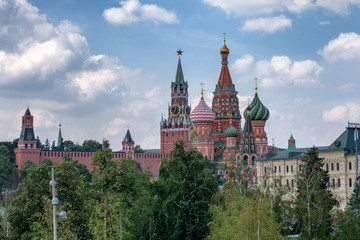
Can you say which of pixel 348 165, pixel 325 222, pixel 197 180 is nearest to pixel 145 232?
pixel 197 180

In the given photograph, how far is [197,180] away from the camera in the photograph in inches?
1658

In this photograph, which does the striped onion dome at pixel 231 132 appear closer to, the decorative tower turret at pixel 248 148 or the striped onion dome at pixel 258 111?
the striped onion dome at pixel 258 111

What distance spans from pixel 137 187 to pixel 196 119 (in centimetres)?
6109

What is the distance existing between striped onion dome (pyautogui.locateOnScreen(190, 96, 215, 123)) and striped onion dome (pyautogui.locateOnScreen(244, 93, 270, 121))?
698 cm

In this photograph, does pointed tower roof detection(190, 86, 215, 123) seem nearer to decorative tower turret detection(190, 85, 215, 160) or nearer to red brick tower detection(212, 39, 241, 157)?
decorative tower turret detection(190, 85, 215, 160)

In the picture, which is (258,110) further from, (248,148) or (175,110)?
(175,110)

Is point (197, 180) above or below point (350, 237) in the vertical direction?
above

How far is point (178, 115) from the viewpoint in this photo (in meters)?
154

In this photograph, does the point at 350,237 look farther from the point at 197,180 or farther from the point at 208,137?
the point at 208,137

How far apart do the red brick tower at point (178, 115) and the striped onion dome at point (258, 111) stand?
51470mm

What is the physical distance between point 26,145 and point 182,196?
3363 inches

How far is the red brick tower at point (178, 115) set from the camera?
153625 mm

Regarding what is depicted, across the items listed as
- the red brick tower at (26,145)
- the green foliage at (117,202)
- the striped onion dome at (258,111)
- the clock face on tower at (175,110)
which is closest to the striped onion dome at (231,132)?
the striped onion dome at (258,111)

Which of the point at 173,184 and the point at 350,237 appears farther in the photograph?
the point at 173,184
